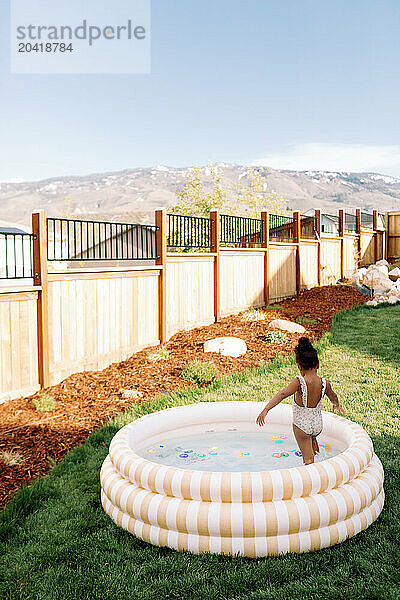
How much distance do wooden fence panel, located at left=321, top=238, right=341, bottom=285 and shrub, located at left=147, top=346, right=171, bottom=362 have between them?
8.79 m

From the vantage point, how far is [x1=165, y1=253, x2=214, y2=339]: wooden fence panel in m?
9.13

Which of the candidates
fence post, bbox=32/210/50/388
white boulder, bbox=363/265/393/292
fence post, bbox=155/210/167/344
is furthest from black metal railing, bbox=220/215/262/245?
fence post, bbox=32/210/50/388

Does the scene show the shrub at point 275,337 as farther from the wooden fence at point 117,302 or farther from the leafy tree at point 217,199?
the leafy tree at point 217,199

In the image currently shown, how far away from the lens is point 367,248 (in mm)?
20531

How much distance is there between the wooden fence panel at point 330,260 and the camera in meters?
15.9

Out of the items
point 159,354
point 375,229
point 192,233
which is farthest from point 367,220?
point 159,354

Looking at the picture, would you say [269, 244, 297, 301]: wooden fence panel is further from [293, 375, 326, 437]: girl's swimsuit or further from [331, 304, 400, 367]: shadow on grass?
[293, 375, 326, 437]: girl's swimsuit

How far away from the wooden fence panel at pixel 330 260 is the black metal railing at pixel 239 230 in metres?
3.90

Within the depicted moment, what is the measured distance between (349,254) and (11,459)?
50.5ft

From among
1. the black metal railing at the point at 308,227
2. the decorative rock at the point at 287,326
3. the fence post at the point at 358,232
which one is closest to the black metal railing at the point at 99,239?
the decorative rock at the point at 287,326

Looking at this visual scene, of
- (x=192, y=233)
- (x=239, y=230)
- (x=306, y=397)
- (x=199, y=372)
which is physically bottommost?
(x=199, y=372)

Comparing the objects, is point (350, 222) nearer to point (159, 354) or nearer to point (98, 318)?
point (159, 354)

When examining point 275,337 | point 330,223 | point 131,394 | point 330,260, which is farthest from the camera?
point 330,223

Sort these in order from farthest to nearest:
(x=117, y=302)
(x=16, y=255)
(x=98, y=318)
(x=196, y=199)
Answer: (x=196, y=199) < (x=16, y=255) < (x=117, y=302) < (x=98, y=318)
